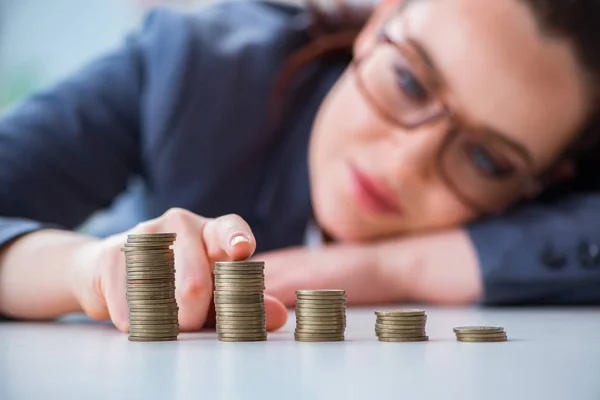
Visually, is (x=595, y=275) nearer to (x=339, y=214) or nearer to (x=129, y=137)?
(x=339, y=214)

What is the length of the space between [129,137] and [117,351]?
129 centimetres

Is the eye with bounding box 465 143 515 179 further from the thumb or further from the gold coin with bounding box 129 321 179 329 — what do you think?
the gold coin with bounding box 129 321 179 329

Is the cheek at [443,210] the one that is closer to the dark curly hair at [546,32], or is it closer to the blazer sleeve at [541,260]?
the blazer sleeve at [541,260]

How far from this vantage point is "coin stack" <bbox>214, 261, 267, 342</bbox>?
3.67ft

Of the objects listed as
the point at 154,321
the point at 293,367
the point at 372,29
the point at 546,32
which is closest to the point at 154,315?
the point at 154,321

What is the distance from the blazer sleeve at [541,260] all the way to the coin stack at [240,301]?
0.92 m

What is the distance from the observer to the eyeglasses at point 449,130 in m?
2.07

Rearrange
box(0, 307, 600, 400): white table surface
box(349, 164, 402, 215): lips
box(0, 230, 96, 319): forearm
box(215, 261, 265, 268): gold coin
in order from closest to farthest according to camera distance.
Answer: box(0, 307, 600, 400): white table surface < box(215, 261, 265, 268): gold coin < box(0, 230, 96, 319): forearm < box(349, 164, 402, 215): lips

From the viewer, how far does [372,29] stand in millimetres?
2371

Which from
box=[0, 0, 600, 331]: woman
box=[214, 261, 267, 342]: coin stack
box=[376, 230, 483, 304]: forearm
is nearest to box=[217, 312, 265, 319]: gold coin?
box=[214, 261, 267, 342]: coin stack

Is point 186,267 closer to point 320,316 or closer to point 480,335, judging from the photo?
point 320,316

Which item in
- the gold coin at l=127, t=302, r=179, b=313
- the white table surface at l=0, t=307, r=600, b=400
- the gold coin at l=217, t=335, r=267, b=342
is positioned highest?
the gold coin at l=127, t=302, r=179, b=313

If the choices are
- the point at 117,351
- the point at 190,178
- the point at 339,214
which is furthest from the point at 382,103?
the point at 117,351

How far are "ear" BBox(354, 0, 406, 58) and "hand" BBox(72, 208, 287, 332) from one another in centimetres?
115
